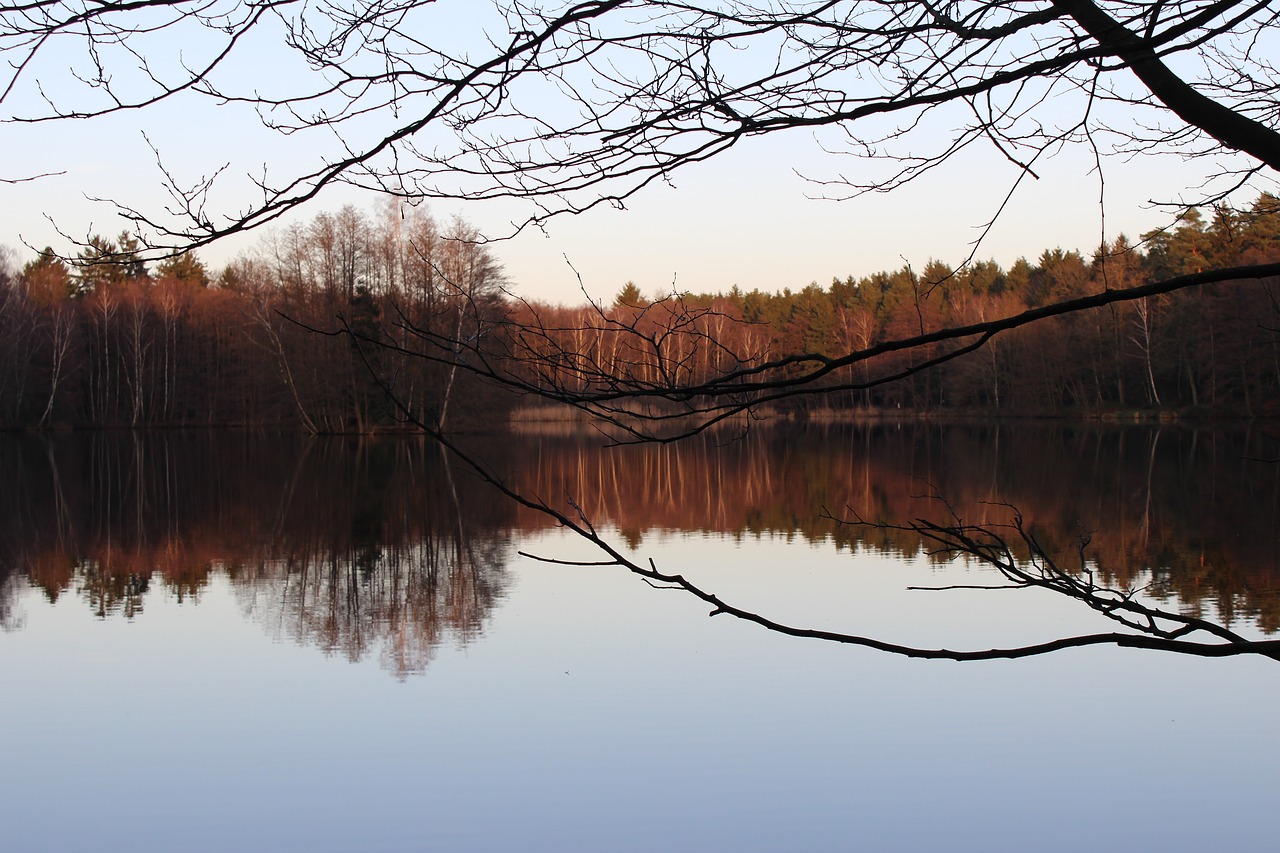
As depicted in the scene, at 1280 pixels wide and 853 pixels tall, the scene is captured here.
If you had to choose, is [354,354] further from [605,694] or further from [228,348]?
[605,694]

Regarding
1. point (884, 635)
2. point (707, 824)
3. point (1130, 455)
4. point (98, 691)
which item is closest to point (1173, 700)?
point (884, 635)

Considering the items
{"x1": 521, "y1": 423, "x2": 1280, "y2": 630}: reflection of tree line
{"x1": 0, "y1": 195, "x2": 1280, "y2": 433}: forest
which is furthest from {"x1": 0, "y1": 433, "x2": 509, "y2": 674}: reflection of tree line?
{"x1": 0, "y1": 195, "x2": 1280, "y2": 433}: forest

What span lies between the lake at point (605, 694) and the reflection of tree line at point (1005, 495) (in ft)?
0.41

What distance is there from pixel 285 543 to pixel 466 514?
3324mm

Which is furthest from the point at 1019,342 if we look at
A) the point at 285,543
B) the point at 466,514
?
the point at 285,543

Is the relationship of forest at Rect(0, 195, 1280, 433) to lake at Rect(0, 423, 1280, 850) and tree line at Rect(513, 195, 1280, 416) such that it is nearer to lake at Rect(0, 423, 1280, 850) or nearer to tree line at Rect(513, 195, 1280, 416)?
tree line at Rect(513, 195, 1280, 416)

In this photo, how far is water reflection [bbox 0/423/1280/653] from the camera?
9.60m

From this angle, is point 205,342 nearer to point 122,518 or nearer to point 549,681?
point 122,518

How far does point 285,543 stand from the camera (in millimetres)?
12883

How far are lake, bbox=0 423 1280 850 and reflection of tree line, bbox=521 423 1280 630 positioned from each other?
0.13 metres

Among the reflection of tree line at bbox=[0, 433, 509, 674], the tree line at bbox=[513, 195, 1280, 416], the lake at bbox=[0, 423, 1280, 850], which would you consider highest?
the tree line at bbox=[513, 195, 1280, 416]

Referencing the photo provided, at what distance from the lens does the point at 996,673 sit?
23.2ft

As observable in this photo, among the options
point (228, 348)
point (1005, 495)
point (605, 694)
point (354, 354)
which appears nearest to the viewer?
point (605, 694)

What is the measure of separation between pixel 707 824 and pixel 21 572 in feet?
28.2
